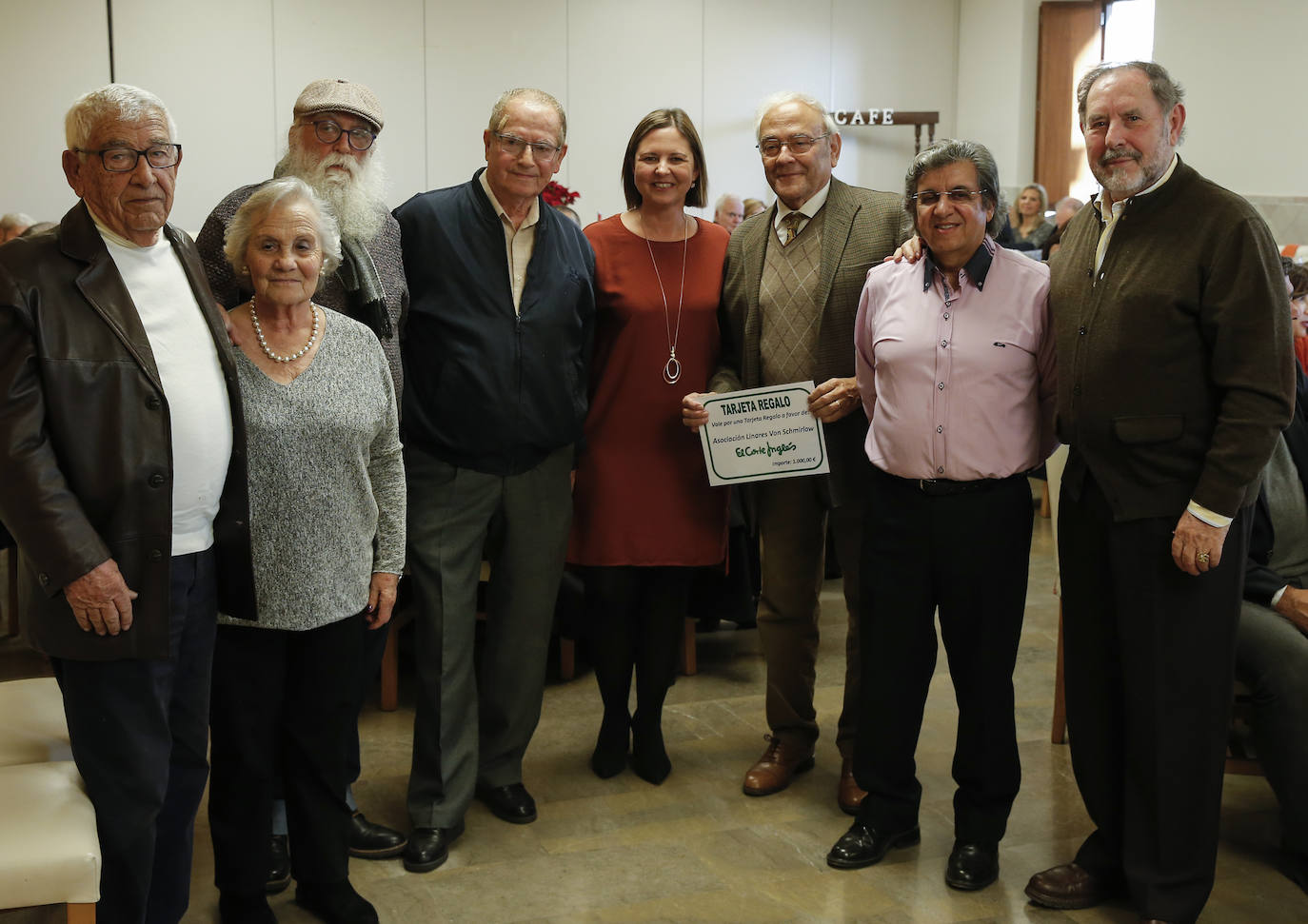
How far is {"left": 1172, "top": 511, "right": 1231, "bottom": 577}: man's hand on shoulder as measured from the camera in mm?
2238

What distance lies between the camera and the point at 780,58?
10.1m

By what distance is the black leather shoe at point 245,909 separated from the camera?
2.38 m

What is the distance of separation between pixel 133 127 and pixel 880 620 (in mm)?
1796

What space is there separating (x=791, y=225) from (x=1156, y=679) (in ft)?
4.46

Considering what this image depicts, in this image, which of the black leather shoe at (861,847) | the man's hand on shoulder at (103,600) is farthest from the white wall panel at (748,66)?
the man's hand on shoulder at (103,600)

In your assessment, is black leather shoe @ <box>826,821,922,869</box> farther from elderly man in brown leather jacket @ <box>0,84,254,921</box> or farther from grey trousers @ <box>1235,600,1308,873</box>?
elderly man in brown leather jacket @ <box>0,84,254,921</box>

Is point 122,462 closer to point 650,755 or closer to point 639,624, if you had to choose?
point 639,624

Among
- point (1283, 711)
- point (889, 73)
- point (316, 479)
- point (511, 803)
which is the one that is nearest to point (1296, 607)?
point (1283, 711)

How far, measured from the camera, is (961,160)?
249cm

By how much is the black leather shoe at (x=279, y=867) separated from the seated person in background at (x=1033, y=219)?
702 cm

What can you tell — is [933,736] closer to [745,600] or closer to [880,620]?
[745,600]

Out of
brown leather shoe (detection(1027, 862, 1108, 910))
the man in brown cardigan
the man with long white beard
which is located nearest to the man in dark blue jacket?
the man with long white beard

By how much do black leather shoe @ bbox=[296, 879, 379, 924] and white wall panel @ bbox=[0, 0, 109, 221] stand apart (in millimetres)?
6977

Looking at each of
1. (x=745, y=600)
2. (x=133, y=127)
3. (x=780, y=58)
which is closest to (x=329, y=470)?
(x=133, y=127)
